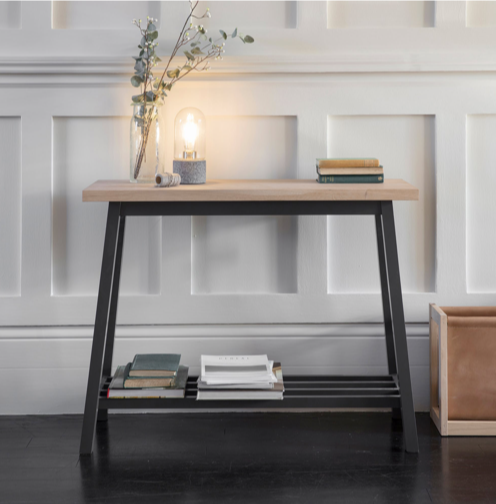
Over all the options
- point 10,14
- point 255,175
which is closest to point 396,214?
point 255,175

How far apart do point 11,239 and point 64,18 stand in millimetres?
763

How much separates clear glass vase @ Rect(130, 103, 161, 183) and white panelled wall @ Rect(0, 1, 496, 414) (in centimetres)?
13

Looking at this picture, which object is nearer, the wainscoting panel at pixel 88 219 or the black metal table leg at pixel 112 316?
the black metal table leg at pixel 112 316

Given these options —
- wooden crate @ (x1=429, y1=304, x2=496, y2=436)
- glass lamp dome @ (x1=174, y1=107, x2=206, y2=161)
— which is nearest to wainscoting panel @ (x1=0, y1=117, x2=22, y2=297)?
glass lamp dome @ (x1=174, y1=107, x2=206, y2=161)

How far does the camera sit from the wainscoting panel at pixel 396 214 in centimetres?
198

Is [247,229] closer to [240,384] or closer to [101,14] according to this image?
[240,384]

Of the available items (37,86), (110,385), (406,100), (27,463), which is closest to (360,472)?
(110,385)

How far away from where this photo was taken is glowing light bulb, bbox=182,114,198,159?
1.80 metres

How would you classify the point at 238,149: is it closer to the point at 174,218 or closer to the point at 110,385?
the point at 174,218

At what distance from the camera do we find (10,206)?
1.96 meters

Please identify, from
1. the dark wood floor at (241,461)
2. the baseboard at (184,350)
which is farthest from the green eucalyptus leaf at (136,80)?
the dark wood floor at (241,461)

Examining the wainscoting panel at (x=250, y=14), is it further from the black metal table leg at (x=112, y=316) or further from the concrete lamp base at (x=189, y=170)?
the black metal table leg at (x=112, y=316)

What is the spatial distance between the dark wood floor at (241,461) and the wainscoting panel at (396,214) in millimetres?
469

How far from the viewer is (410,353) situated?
1.99m
